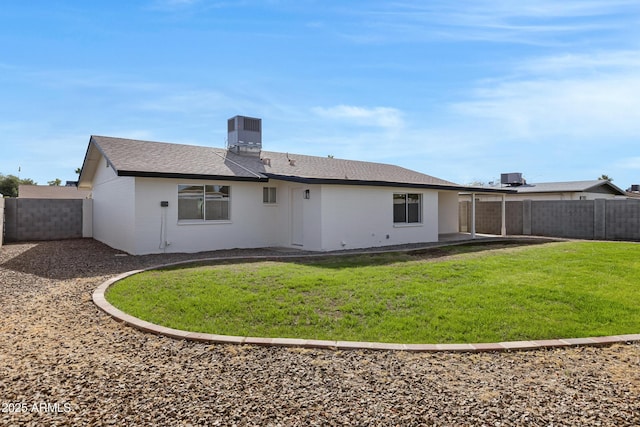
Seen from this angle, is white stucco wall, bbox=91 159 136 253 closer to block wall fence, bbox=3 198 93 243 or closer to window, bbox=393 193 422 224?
block wall fence, bbox=3 198 93 243

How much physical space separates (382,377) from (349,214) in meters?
10.6

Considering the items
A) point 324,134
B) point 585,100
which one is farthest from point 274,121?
point 585,100

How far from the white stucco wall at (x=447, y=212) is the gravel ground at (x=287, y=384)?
16.3 m

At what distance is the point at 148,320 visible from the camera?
19.2 feet

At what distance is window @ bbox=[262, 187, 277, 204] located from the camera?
1530 centimetres

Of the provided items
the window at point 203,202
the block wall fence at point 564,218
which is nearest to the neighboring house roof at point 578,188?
the block wall fence at point 564,218

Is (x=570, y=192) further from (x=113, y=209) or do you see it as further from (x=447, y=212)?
(x=113, y=209)

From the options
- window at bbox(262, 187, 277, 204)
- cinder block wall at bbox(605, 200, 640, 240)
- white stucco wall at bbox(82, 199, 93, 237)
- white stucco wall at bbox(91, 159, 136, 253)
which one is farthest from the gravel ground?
cinder block wall at bbox(605, 200, 640, 240)

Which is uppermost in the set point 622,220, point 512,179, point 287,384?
point 512,179

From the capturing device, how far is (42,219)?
18.1 meters

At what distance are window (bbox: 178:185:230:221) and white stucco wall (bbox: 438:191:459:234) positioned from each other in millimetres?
11564

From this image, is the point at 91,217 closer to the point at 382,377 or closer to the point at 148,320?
the point at 148,320

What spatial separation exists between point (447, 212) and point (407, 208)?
5.40m

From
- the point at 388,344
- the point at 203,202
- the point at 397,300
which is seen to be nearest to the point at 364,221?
the point at 203,202
